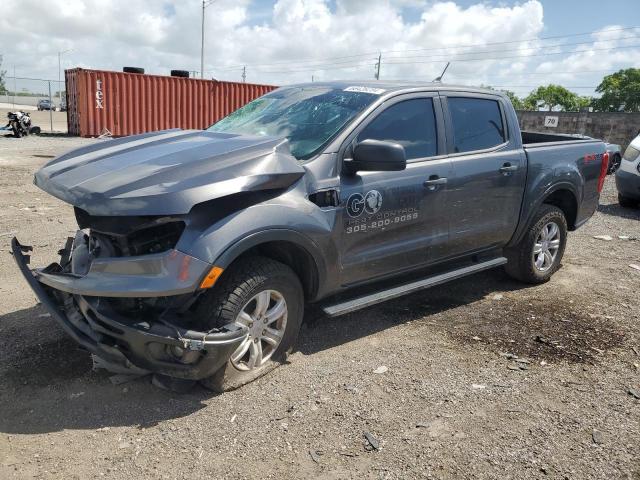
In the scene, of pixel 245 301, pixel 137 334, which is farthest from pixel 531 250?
pixel 137 334

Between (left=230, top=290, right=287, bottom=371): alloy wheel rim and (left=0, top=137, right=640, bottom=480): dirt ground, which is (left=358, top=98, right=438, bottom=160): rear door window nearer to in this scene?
(left=230, top=290, right=287, bottom=371): alloy wheel rim

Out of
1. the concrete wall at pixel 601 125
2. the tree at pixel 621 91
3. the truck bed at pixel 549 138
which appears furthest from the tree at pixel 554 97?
the truck bed at pixel 549 138

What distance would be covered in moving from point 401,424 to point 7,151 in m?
14.9

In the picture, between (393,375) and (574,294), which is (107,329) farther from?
(574,294)

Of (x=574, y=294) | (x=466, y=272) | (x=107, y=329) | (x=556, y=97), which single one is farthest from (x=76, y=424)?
(x=556, y=97)

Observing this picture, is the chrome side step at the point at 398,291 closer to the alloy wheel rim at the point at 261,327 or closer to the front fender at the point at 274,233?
the front fender at the point at 274,233

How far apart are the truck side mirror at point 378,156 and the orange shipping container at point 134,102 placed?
17493 millimetres

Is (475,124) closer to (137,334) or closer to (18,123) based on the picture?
(137,334)

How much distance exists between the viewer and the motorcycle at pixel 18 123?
18.4 metres

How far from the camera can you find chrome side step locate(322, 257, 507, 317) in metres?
3.68

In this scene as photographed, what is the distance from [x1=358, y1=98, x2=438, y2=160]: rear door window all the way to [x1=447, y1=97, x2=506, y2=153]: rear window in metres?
0.26

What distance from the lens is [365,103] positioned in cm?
391

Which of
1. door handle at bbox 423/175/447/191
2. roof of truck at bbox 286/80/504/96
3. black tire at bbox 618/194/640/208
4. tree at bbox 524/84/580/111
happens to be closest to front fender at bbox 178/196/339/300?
door handle at bbox 423/175/447/191

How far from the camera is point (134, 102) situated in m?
20.0
